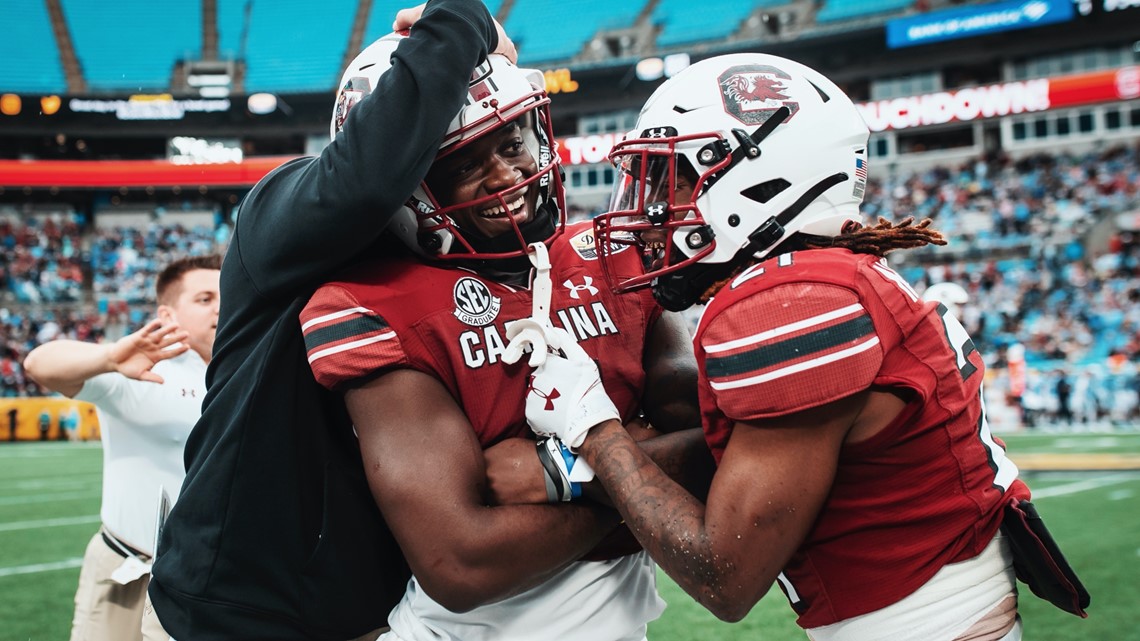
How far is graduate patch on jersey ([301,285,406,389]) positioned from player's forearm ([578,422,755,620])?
1.52 feet

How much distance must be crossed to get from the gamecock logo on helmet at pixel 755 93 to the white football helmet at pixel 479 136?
0.48 m

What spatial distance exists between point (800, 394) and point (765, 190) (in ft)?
2.11

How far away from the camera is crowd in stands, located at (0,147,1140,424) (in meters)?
17.7

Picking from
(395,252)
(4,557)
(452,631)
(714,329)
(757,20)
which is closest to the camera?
(714,329)

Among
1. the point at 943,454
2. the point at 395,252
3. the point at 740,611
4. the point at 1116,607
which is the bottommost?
the point at 1116,607

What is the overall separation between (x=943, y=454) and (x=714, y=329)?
0.54 m

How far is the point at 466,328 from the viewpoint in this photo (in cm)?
206

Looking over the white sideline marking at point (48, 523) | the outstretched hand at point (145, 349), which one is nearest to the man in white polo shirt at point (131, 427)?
the outstretched hand at point (145, 349)

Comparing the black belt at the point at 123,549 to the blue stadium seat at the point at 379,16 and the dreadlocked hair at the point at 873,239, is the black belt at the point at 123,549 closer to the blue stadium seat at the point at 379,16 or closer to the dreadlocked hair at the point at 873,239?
the dreadlocked hair at the point at 873,239

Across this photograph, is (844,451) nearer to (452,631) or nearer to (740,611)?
(740,611)

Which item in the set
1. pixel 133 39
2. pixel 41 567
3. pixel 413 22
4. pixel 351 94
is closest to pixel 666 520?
pixel 351 94

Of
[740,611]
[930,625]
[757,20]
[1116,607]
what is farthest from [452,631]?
[757,20]

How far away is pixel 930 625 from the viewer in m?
1.85

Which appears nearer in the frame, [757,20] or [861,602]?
[861,602]
